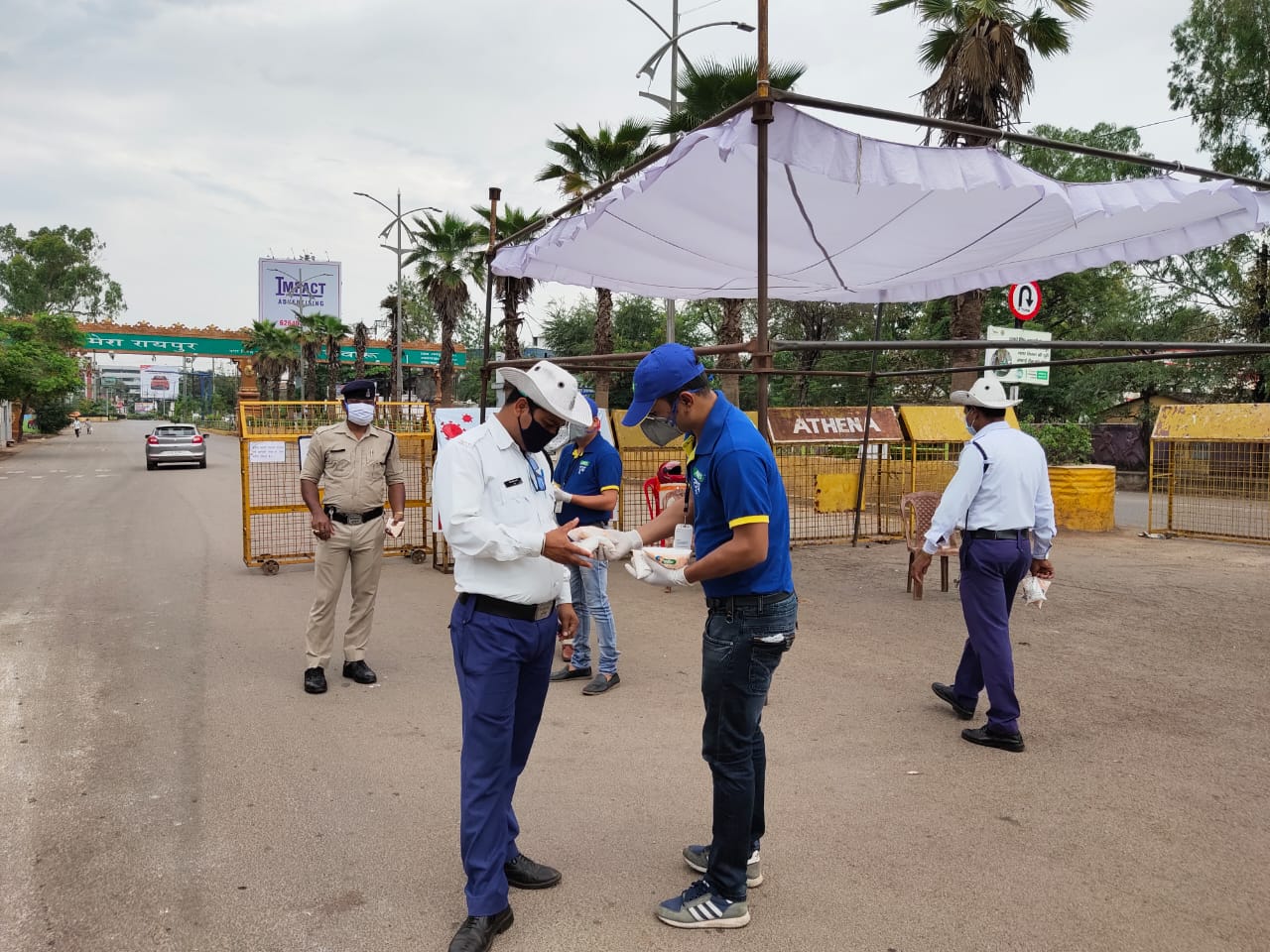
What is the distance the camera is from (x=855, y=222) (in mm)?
7227

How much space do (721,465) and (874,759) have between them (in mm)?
2394

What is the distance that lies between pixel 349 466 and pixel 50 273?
8328 cm

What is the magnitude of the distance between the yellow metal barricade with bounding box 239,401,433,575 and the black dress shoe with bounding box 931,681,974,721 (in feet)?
18.8

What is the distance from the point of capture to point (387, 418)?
10531 mm

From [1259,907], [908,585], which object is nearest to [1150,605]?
[908,585]

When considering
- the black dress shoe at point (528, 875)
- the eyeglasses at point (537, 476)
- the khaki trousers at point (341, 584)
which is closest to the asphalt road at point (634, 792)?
the black dress shoe at point (528, 875)

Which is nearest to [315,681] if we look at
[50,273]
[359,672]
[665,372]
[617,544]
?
[359,672]

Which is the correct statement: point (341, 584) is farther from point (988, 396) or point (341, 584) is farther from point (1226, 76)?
point (1226, 76)

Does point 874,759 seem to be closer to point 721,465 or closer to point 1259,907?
point 1259,907

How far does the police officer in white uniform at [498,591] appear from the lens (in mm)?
2896

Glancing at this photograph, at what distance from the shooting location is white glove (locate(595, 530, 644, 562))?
2967 mm

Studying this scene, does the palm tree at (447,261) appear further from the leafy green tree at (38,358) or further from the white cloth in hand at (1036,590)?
the white cloth in hand at (1036,590)

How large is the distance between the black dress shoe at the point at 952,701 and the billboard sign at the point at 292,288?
5855 cm

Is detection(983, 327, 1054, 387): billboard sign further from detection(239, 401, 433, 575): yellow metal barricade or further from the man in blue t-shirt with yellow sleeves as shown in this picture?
detection(239, 401, 433, 575): yellow metal barricade
